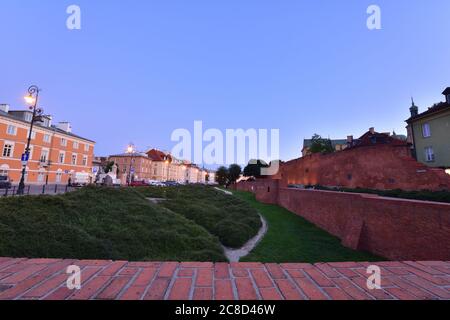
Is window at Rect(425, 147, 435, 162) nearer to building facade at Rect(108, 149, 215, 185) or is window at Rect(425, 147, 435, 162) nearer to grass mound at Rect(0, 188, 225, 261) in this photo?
grass mound at Rect(0, 188, 225, 261)

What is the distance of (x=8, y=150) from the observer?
118 feet

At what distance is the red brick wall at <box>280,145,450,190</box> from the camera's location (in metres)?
18.4

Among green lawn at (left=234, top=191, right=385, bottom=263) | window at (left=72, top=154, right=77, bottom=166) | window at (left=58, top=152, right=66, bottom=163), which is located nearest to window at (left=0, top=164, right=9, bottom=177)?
window at (left=58, top=152, right=66, bottom=163)

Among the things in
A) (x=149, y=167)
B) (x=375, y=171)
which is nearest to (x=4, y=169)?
(x=149, y=167)

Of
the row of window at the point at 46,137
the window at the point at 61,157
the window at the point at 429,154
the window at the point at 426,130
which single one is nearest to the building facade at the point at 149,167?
the row of window at the point at 46,137

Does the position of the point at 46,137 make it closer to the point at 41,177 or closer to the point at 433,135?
the point at 41,177

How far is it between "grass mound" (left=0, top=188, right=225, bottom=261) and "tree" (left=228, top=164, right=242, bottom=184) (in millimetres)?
67895

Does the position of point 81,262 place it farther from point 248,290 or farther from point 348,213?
point 348,213

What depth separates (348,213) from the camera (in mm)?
12016

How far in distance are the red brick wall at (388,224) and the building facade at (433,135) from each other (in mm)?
19585

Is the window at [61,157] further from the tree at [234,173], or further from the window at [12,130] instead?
the tree at [234,173]

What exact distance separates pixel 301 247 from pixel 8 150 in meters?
44.8

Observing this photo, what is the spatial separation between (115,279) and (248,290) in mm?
1124

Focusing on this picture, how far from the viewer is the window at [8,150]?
3534 cm
